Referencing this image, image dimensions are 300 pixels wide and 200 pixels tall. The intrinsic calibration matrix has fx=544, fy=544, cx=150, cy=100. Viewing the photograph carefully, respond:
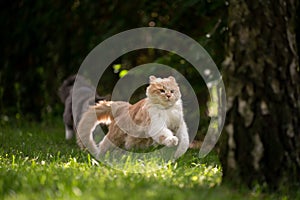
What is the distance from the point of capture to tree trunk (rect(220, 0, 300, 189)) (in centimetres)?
372

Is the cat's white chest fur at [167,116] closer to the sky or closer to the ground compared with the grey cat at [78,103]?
closer to the sky

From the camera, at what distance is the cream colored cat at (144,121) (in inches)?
230

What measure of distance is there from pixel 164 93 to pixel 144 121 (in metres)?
0.38

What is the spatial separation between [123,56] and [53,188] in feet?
21.3

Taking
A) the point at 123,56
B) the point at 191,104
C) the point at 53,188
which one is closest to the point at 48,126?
the point at 123,56

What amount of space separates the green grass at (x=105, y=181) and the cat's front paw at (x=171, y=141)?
0.68ft

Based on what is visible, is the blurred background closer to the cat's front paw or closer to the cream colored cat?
the cream colored cat

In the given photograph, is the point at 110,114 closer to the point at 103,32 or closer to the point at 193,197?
the point at 193,197

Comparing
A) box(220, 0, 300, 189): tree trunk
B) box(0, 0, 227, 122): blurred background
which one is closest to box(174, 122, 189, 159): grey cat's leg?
box(220, 0, 300, 189): tree trunk

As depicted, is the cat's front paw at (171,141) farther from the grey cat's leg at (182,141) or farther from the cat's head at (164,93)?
the cat's head at (164,93)

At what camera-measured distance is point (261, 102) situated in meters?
3.72

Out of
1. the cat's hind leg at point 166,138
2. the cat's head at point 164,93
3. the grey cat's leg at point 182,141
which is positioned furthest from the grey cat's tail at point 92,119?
the grey cat's leg at point 182,141

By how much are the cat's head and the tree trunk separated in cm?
215

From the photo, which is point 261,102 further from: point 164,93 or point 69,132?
point 69,132
